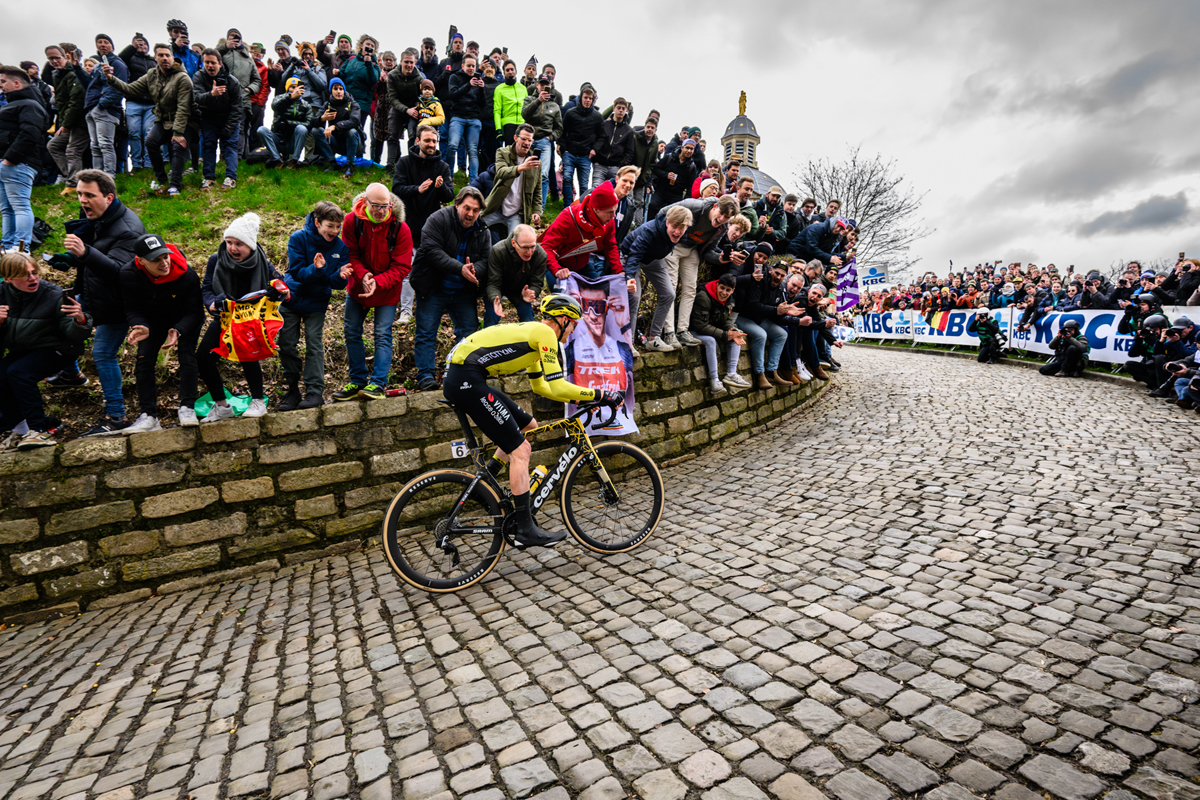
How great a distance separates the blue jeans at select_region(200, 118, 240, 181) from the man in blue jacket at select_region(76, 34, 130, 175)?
1.29 metres

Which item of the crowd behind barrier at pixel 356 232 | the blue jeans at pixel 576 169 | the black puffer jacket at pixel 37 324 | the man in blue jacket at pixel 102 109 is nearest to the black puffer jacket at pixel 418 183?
the crowd behind barrier at pixel 356 232

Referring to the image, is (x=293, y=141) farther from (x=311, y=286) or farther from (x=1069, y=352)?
(x=1069, y=352)

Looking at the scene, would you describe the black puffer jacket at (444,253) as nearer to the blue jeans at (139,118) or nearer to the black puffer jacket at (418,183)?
the black puffer jacket at (418,183)

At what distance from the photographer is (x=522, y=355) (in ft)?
15.0

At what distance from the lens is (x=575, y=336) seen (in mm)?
6602

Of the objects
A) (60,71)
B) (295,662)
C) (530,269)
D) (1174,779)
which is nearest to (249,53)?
(60,71)

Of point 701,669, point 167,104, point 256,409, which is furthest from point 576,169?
point 701,669

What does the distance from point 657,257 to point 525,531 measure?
441 centimetres

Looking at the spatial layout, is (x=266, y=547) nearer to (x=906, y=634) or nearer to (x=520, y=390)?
(x=520, y=390)

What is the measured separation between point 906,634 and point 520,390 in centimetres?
450

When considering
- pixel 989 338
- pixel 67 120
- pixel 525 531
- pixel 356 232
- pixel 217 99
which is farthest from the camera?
pixel 989 338

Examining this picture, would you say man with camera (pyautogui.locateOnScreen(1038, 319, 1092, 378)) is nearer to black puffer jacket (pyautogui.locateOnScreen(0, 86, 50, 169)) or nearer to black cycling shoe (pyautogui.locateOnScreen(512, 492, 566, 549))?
black cycling shoe (pyautogui.locateOnScreen(512, 492, 566, 549))

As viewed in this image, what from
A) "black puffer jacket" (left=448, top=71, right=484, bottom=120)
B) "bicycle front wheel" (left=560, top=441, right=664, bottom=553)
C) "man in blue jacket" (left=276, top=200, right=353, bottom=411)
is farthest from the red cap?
"black puffer jacket" (left=448, top=71, right=484, bottom=120)

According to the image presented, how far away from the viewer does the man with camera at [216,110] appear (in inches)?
372
